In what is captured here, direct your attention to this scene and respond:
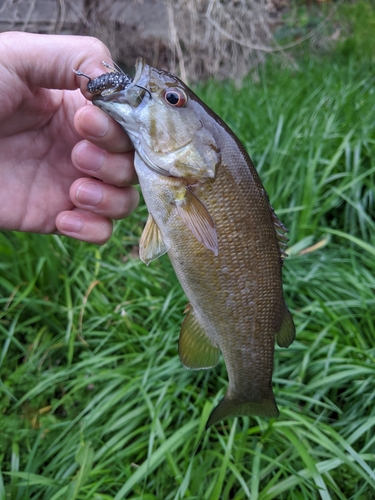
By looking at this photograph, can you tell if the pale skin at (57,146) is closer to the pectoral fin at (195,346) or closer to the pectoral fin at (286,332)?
the pectoral fin at (195,346)

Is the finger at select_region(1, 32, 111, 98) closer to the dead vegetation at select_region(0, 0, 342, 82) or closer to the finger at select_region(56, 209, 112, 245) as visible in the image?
the finger at select_region(56, 209, 112, 245)

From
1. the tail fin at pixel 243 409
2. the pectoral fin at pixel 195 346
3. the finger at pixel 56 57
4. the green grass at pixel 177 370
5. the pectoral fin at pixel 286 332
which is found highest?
the finger at pixel 56 57

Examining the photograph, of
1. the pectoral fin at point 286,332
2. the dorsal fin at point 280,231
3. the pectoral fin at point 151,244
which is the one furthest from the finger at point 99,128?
the pectoral fin at point 286,332

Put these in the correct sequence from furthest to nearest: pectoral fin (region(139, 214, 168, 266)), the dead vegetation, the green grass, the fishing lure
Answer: the dead vegetation
the green grass
pectoral fin (region(139, 214, 168, 266))
the fishing lure

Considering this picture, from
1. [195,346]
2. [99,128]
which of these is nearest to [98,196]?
[99,128]

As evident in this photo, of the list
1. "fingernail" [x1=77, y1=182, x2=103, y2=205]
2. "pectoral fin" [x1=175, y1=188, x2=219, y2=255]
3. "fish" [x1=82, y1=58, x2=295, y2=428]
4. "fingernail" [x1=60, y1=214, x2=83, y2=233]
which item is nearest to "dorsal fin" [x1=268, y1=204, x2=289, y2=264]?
"fish" [x1=82, y1=58, x2=295, y2=428]
